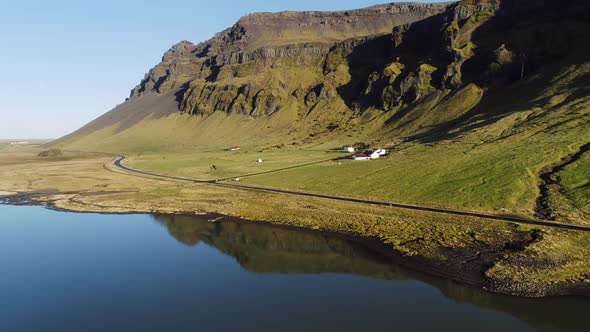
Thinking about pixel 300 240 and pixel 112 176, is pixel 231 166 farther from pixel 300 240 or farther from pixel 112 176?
pixel 300 240

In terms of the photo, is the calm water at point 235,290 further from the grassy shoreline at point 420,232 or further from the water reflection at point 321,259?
the grassy shoreline at point 420,232

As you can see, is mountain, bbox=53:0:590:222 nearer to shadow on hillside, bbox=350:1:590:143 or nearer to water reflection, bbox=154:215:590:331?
shadow on hillside, bbox=350:1:590:143

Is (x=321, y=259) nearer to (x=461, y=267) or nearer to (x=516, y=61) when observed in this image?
(x=461, y=267)

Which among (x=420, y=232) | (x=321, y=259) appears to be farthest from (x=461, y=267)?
(x=321, y=259)

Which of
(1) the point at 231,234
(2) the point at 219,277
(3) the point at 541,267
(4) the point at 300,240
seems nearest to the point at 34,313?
(2) the point at 219,277

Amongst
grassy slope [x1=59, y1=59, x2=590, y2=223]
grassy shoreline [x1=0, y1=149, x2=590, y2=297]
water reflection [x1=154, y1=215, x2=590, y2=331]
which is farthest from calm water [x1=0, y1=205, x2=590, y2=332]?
grassy slope [x1=59, y1=59, x2=590, y2=223]

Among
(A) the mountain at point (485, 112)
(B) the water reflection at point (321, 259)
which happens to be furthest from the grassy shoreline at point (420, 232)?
(A) the mountain at point (485, 112)
